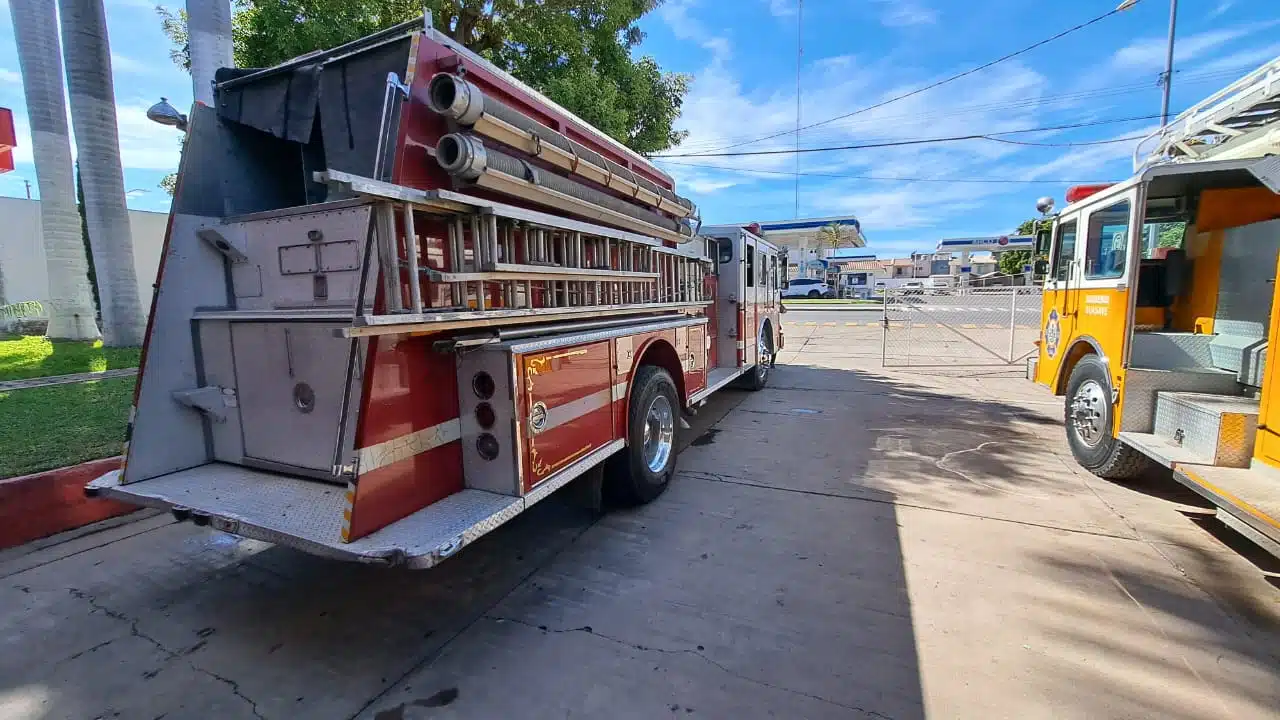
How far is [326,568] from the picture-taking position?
11.8ft

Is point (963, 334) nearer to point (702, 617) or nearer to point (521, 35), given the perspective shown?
point (521, 35)

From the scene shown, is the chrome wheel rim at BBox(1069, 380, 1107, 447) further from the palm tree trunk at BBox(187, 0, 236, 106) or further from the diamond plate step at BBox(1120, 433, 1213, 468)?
the palm tree trunk at BBox(187, 0, 236, 106)

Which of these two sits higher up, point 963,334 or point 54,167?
point 54,167

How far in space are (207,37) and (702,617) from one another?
8100 millimetres

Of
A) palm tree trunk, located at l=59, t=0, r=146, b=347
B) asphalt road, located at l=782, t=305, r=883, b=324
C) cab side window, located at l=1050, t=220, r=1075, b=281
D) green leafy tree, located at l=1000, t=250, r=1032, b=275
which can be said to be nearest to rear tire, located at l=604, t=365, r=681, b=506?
cab side window, located at l=1050, t=220, r=1075, b=281

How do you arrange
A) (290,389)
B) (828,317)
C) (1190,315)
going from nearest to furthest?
(290,389), (1190,315), (828,317)

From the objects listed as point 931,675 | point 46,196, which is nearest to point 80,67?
point 46,196

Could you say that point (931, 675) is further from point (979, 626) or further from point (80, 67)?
point (80, 67)

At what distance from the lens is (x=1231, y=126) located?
5133 mm

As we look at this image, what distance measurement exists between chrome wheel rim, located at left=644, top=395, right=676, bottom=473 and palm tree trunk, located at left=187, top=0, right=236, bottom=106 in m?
6.22

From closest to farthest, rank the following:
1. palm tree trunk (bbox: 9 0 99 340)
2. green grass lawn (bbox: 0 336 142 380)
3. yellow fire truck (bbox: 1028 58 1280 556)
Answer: yellow fire truck (bbox: 1028 58 1280 556) → green grass lawn (bbox: 0 336 142 380) → palm tree trunk (bbox: 9 0 99 340)

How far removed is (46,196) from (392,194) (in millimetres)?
13480

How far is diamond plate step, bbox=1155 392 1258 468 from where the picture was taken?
3.70 metres

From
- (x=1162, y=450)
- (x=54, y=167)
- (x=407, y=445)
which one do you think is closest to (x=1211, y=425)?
(x=1162, y=450)
